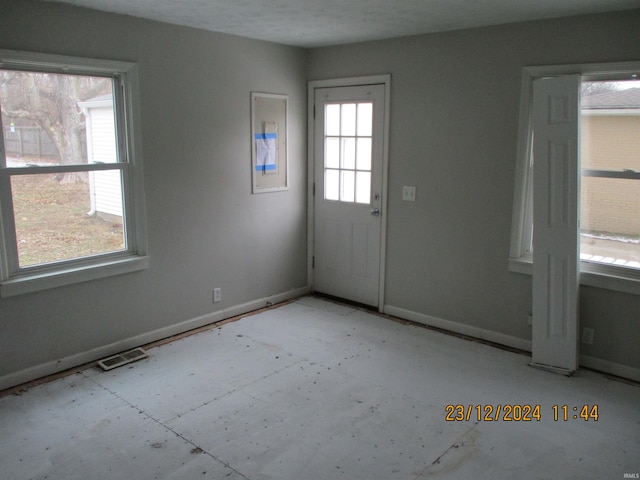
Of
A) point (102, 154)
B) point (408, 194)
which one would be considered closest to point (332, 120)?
point (408, 194)

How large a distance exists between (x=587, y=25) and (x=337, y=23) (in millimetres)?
1698

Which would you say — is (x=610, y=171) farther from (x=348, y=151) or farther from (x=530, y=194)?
(x=348, y=151)

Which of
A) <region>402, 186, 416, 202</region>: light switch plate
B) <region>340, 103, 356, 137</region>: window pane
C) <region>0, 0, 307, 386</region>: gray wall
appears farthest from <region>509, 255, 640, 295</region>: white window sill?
<region>0, 0, 307, 386</region>: gray wall

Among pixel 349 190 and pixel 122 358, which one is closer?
pixel 122 358

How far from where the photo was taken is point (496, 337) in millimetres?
4199

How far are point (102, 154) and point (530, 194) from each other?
123 inches

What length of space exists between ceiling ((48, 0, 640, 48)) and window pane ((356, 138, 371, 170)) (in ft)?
3.07

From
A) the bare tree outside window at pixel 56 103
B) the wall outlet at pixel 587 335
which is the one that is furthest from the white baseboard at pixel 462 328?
the bare tree outside window at pixel 56 103

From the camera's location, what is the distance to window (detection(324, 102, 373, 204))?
15.9 feet

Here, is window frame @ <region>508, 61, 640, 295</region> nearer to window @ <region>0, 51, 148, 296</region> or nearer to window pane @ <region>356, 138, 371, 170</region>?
window pane @ <region>356, 138, 371, 170</region>

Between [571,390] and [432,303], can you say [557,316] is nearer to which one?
[571,390]

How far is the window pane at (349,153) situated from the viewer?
4926 mm

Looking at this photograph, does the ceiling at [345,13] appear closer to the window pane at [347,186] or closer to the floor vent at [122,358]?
the window pane at [347,186]

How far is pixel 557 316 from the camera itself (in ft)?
12.1
